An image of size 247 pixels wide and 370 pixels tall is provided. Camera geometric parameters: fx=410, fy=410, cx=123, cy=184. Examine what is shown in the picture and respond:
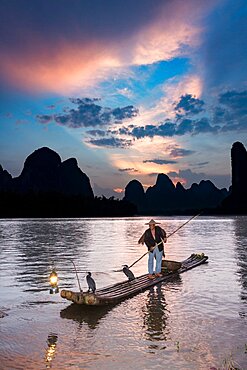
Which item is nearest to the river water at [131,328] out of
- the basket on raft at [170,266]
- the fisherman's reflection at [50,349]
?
the fisherman's reflection at [50,349]

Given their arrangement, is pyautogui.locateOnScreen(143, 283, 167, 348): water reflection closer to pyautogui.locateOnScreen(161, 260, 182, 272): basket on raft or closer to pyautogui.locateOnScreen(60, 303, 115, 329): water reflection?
pyautogui.locateOnScreen(60, 303, 115, 329): water reflection

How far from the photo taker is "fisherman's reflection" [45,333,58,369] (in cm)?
781

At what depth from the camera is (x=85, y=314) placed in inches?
461

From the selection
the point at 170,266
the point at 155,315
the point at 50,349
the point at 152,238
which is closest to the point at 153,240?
the point at 152,238

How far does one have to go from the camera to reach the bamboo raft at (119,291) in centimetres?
1202

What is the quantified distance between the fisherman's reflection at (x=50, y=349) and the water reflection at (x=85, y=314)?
1.21 m

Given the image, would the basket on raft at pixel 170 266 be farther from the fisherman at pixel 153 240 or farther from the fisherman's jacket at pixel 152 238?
the fisherman's jacket at pixel 152 238

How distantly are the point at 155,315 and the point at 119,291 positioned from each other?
104 inches

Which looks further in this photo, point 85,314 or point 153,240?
point 153,240

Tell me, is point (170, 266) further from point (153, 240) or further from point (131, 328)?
point (131, 328)

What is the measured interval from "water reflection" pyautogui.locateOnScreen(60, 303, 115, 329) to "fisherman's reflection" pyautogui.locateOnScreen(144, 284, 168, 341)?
1256 millimetres

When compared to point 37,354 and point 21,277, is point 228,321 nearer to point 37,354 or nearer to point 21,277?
point 37,354

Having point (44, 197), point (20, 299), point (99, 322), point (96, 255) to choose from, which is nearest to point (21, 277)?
point (20, 299)

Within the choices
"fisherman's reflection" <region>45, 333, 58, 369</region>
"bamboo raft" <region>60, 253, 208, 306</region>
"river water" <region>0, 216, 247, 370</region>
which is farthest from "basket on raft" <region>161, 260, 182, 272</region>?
"fisherman's reflection" <region>45, 333, 58, 369</region>
